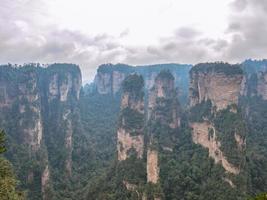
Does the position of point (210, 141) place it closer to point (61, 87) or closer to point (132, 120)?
point (132, 120)

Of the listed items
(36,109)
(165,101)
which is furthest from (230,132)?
(36,109)

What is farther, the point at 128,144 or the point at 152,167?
the point at 128,144

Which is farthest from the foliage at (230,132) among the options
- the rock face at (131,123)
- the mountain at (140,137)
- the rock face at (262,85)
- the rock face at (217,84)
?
the rock face at (262,85)

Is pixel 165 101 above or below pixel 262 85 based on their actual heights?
below

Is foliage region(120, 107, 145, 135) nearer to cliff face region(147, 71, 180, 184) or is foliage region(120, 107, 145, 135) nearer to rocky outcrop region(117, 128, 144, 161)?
rocky outcrop region(117, 128, 144, 161)

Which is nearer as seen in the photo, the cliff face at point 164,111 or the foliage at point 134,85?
the foliage at point 134,85

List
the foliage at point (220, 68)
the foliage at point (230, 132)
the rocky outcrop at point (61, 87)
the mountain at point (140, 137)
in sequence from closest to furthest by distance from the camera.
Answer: the foliage at point (230, 132)
the mountain at point (140, 137)
the foliage at point (220, 68)
the rocky outcrop at point (61, 87)

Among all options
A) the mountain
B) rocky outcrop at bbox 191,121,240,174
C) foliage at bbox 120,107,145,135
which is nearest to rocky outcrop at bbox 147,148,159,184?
the mountain

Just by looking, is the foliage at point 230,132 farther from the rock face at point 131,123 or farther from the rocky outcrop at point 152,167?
the rock face at point 131,123
